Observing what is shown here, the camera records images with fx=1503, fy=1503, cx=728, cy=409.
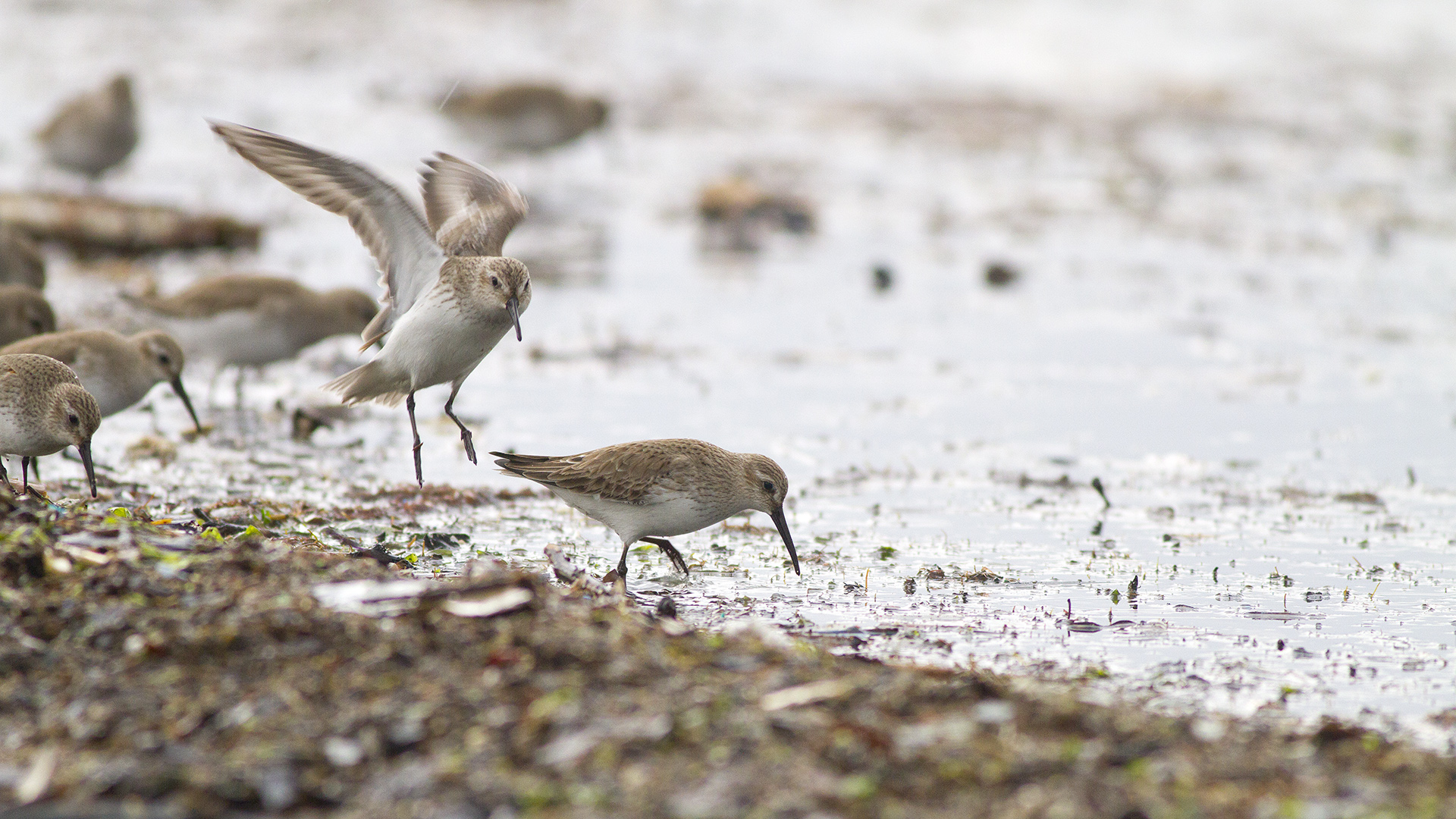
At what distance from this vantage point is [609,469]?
20.9 ft

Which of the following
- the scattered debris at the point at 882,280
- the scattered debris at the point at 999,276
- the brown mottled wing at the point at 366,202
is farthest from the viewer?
the scattered debris at the point at 999,276

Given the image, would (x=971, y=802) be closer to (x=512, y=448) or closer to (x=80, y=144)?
(x=512, y=448)

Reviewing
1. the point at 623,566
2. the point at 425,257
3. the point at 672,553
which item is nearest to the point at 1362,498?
the point at 672,553

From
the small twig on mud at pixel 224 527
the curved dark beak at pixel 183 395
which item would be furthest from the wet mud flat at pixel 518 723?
the curved dark beak at pixel 183 395

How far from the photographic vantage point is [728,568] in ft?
21.5

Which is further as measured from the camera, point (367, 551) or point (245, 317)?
point (245, 317)

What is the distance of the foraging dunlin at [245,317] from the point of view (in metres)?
9.55

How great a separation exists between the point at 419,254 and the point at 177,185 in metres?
10.8

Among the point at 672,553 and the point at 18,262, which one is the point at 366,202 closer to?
the point at 672,553

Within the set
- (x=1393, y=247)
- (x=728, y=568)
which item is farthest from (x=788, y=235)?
(x=728, y=568)

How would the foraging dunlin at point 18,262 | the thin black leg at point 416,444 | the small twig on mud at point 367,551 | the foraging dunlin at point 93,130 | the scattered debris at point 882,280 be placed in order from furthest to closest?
the foraging dunlin at point 93,130 → the scattered debris at point 882,280 → the foraging dunlin at point 18,262 → the thin black leg at point 416,444 → the small twig on mud at point 367,551

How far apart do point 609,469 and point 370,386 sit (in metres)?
1.77

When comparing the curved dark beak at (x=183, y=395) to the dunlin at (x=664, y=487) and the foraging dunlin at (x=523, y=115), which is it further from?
the foraging dunlin at (x=523, y=115)

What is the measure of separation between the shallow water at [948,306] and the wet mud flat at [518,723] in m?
0.85
